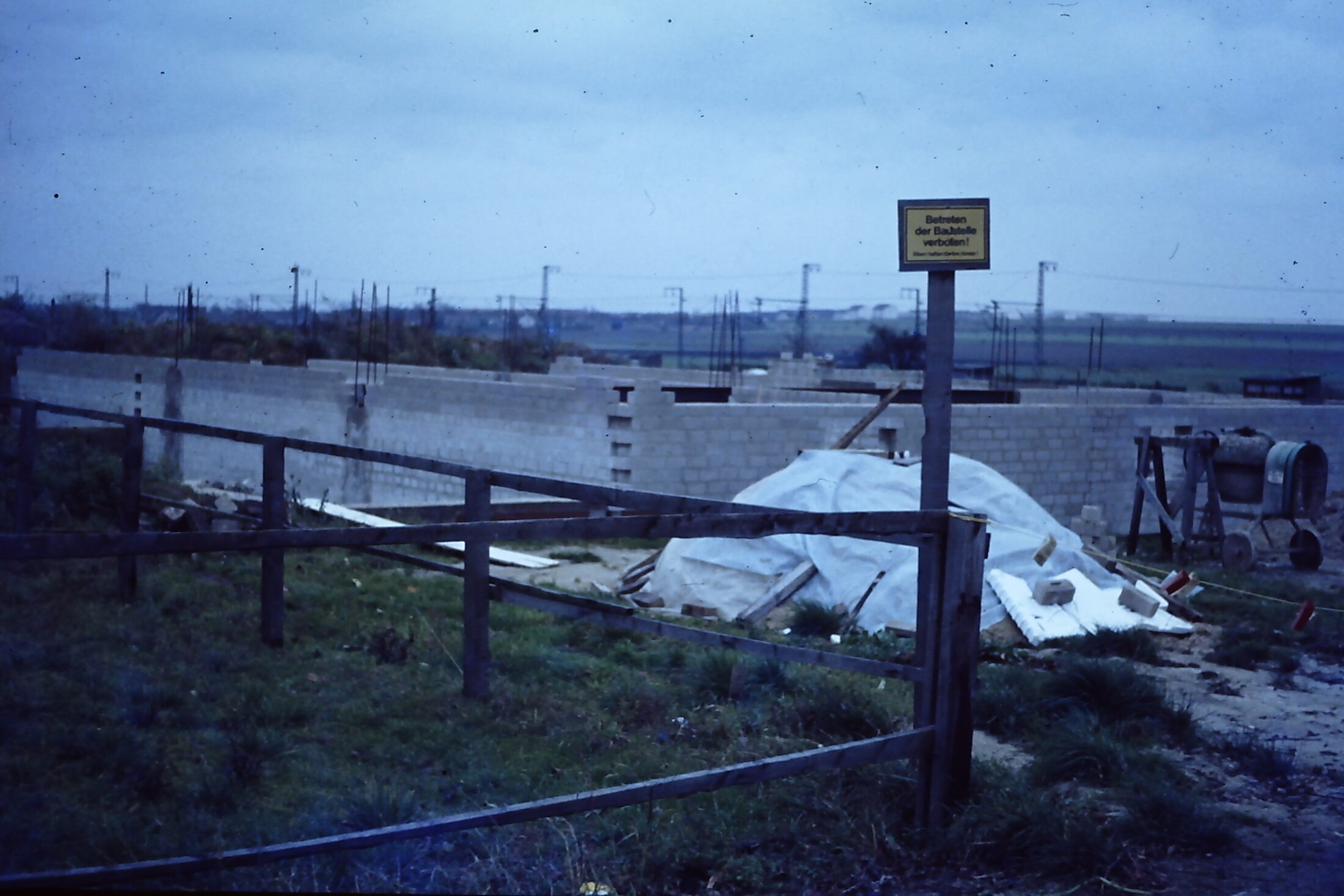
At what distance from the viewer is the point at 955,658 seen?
434cm

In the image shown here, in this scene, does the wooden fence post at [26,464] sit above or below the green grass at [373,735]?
above

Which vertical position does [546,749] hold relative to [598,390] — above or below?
below

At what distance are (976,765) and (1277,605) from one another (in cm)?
765

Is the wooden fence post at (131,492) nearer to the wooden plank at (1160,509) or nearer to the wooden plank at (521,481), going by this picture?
the wooden plank at (521,481)

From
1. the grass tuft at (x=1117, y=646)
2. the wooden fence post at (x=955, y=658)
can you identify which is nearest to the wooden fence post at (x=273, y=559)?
the wooden fence post at (x=955, y=658)

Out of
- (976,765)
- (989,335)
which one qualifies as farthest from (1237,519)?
(989,335)

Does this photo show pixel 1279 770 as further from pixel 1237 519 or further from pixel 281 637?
pixel 1237 519

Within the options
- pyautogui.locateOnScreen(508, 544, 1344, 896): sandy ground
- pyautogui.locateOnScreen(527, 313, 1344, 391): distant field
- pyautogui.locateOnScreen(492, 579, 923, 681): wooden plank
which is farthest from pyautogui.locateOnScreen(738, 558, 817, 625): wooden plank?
pyautogui.locateOnScreen(527, 313, 1344, 391): distant field

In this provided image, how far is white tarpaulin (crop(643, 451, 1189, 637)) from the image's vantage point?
1006 centimetres

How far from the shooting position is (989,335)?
129 m

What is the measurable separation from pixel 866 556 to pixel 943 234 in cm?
596

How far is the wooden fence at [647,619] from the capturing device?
3.15m

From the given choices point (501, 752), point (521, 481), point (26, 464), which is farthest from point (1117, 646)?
point (26, 464)

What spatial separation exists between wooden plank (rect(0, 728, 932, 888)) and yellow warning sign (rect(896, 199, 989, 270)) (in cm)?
181
